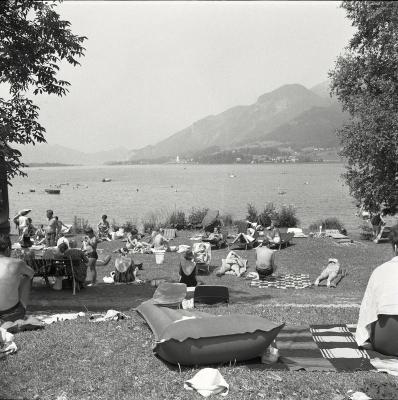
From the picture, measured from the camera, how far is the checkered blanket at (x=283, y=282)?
474 inches

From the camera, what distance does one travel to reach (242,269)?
13.8 m

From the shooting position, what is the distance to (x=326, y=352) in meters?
6.01

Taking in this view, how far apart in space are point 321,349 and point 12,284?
3.76 metres

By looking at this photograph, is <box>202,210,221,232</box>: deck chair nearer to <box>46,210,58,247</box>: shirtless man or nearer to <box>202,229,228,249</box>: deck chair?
<box>202,229,228,249</box>: deck chair

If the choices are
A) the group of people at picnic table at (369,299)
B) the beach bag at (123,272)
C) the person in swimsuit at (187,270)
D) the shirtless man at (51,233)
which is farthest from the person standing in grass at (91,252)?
the shirtless man at (51,233)

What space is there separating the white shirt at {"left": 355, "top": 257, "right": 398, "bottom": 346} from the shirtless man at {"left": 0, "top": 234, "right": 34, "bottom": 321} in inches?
158

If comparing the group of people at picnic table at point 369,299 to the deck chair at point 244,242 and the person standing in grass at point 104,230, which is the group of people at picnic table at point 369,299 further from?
the person standing in grass at point 104,230

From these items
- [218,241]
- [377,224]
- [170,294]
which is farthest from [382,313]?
[377,224]

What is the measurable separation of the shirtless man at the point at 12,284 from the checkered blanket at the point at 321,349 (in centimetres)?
323

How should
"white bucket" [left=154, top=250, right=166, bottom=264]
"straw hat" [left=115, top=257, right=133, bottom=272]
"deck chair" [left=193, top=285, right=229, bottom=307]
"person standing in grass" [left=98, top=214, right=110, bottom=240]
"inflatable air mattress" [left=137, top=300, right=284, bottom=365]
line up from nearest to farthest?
"inflatable air mattress" [left=137, top=300, right=284, bottom=365] → "deck chair" [left=193, top=285, right=229, bottom=307] → "straw hat" [left=115, top=257, right=133, bottom=272] → "white bucket" [left=154, top=250, right=166, bottom=264] → "person standing in grass" [left=98, top=214, right=110, bottom=240]

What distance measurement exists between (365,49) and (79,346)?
16.9 meters

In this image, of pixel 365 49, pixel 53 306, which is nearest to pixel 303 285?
pixel 53 306

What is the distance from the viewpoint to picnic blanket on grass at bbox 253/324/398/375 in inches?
219

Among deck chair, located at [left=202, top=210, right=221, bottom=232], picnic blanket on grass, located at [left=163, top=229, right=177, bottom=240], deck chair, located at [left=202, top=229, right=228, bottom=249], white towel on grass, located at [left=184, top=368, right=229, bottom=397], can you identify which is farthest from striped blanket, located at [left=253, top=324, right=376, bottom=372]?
deck chair, located at [left=202, top=210, right=221, bottom=232]
